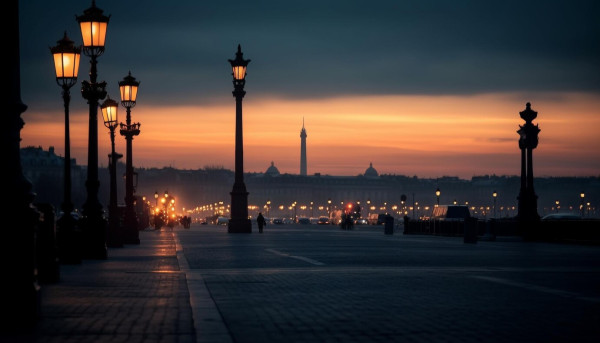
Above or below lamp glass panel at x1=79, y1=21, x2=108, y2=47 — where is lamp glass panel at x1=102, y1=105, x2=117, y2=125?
below

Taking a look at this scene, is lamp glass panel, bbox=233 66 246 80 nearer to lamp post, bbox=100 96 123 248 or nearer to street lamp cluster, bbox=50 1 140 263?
lamp post, bbox=100 96 123 248

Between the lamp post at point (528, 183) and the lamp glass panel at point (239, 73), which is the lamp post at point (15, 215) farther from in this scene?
the lamp glass panel at point (239, 73)

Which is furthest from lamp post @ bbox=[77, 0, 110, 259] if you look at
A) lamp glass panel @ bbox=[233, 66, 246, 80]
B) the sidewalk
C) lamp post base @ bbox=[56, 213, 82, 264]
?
lamp glass panel @ bbox=[233, 66, 246, 80]

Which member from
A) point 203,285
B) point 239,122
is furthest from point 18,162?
point 239,122


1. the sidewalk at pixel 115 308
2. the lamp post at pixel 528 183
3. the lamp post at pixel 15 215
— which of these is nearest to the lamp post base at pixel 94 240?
the sidewalk at pixel 115 308

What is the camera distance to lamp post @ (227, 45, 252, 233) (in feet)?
220

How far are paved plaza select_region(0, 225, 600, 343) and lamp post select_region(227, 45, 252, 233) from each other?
43.3 metres

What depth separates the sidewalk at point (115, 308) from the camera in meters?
10.5

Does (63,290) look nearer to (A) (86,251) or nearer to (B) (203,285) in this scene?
(B) (203,285)

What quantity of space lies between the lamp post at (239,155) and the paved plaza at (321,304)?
43251 mm

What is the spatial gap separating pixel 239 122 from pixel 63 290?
51.5m

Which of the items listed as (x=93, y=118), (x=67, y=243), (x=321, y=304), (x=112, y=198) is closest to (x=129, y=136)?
(x=112, y=198)

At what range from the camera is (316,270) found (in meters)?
22.4

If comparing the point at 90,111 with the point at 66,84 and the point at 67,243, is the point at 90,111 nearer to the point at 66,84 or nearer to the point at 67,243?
the point at 66,84
